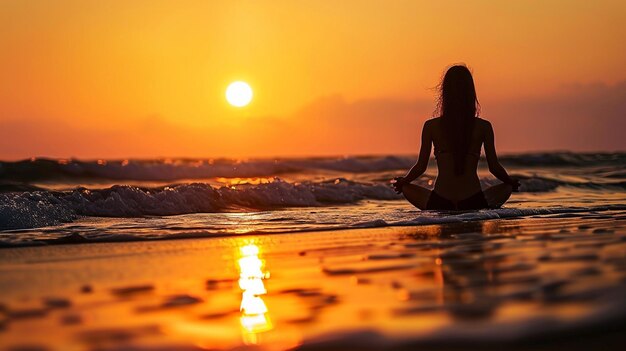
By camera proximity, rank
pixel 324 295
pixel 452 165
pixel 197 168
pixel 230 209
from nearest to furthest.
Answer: pixel 324 295 → pixel 452 165 → pixel 230 209 → pixel 197 168

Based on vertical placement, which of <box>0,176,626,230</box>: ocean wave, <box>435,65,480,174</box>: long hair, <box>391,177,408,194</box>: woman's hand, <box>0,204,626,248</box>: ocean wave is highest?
<box>435,65,480,174</box>: long hair

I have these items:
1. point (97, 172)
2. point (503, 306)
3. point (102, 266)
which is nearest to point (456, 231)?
point (102, 266)

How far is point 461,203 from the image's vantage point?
8.61 metres

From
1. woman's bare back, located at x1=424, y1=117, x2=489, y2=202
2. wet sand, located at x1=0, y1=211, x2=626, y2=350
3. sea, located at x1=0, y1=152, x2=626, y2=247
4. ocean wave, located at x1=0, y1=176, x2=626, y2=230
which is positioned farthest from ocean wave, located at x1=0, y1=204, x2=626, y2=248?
ocean wave, located at x1=0, y1=176, x2=626, y2=230

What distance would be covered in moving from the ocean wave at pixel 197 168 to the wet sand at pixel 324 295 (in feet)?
52.1

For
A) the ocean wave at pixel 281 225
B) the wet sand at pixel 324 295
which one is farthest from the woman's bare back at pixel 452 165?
the wet sand at pixel 324 295

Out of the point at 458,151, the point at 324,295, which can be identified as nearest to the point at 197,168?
the point at 458,151

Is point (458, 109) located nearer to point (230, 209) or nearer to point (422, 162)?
point (422, 162)

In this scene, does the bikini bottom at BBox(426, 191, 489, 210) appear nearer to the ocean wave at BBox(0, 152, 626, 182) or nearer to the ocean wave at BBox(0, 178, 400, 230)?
the ocean wave at BBox(0, 178, 400, 230)

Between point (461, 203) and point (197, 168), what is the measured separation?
18.0 m

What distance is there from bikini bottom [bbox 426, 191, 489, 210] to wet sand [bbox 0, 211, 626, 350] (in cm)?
278

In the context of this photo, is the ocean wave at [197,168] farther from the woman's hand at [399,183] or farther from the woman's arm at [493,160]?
the woman's hand at [399,183]

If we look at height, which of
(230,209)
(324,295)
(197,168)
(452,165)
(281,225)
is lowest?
(324,295)

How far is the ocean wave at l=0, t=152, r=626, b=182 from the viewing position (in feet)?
→ 68.6
